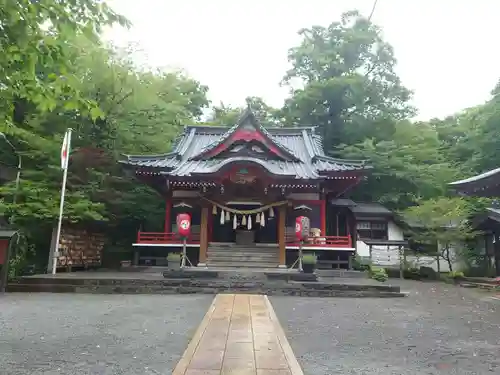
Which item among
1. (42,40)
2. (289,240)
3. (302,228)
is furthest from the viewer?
(289,240)

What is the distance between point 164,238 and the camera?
49.4 feet

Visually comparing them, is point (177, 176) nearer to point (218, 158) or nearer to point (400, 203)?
point (218, 158)

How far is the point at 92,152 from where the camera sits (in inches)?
578

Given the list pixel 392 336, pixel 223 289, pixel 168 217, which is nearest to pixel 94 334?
pixel 392 336

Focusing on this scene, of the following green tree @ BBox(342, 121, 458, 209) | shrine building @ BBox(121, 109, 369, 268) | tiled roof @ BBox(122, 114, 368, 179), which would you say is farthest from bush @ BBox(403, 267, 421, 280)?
tiled roof @ BBox(122, 114, 368, 179)

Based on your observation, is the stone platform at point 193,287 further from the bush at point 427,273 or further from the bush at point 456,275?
the bush at point 427,273

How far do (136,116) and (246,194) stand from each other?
6.51 metres

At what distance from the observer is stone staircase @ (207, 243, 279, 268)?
13898 mm

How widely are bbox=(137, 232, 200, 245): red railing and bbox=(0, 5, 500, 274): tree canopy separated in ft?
5.65

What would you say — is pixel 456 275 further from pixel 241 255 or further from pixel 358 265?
pixel 241 255

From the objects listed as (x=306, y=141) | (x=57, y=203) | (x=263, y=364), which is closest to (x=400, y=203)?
(x=306, y=141)

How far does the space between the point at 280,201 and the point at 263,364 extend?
10592 mm

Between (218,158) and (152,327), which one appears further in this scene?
(218,158)

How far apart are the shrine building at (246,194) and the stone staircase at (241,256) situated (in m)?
0.04
